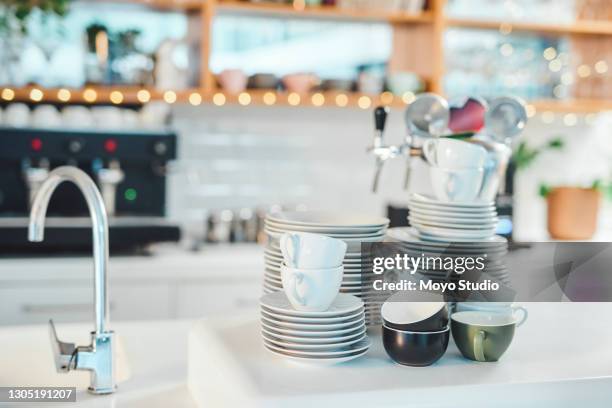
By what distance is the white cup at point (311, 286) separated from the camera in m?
1.19

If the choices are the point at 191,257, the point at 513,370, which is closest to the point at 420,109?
the point at 513,370

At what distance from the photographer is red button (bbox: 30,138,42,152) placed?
2.97 m

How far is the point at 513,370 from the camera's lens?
122 centimetres

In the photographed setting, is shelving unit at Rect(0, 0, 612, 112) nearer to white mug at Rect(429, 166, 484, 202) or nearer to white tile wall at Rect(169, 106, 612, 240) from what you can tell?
white tile wall at Rect(169, 106, 612, 240)

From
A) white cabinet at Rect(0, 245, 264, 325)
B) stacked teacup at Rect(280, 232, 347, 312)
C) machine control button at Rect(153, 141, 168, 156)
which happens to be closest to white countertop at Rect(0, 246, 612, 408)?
stacked teacup at Rect(280, 232, 347, 312)

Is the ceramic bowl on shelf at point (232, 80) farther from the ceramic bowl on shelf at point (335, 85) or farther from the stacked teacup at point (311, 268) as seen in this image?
the stacked teacup at point (311, 268)

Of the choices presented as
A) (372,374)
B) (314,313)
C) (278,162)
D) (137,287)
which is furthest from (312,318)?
(278,162)

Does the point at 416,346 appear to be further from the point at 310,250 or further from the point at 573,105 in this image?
the point at 573,105

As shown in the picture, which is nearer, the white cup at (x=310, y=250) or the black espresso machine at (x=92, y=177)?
the white cup at (x=310, y=250)

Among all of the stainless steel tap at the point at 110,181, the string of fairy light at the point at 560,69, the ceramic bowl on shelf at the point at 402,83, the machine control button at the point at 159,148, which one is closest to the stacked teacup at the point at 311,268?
the machine control button at the point at 159,148

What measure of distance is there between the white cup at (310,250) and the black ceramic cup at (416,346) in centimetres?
15

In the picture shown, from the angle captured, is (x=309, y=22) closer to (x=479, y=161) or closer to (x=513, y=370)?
(x=479, y=161)

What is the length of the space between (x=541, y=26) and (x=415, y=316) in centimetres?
275

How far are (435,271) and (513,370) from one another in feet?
0.63
